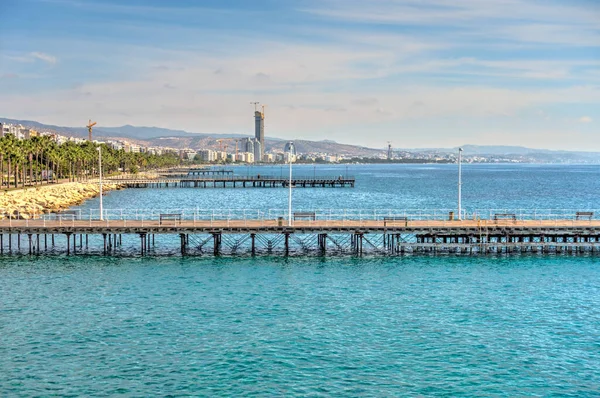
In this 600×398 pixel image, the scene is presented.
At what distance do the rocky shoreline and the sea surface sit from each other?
31.2m

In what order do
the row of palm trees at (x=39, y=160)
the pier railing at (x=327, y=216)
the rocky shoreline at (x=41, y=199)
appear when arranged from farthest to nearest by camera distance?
the row of palm trees at (x=39, y=160), the rocky shoreline at (x=41, y=199), the pier railing at (x=327, y=216)

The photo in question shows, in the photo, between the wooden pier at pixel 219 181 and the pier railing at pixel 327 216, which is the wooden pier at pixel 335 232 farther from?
the wooden pier at pixel 219 181

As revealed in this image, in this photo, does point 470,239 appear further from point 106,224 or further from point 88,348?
point 88,348

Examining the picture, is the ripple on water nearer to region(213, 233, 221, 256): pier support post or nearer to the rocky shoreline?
region(213, 233, 221, 256): pier support post

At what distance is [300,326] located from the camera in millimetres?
36531

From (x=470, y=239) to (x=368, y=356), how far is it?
32.6 meters

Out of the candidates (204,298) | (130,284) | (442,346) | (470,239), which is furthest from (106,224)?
(442,346)

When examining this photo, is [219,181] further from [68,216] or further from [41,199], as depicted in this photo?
[68,216]

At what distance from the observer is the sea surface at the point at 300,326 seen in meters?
28.7

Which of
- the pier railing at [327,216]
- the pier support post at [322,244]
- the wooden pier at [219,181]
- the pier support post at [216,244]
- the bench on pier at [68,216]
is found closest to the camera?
the pier support post at [216,244]

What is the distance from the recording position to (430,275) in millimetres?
50500

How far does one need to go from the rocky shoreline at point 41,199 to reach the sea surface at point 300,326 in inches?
1227

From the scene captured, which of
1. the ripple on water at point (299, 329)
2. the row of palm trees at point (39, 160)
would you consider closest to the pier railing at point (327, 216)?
the ripple on water at point (299, 329)

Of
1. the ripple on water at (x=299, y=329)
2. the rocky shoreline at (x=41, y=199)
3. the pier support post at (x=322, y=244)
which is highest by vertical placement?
the rocky shoreline at (x=41, y=199)
